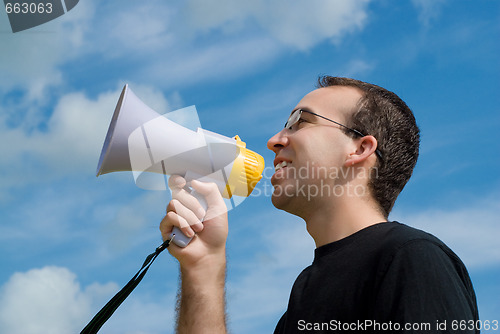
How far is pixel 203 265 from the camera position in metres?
3.70

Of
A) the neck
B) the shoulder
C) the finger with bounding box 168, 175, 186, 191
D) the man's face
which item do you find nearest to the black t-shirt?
the shoulder

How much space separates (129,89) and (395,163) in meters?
1.91

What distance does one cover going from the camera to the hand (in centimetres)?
346

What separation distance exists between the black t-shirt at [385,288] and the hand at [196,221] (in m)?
0.86

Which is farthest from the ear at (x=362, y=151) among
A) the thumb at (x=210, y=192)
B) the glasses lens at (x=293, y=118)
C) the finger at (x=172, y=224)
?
the finger at (x=172, y=224)

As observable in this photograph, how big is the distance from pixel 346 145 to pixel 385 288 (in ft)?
3.97

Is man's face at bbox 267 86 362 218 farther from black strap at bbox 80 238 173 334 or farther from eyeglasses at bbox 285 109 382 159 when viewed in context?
black strap at bbox 80 238 173 334

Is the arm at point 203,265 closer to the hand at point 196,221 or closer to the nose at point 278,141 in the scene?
the hand at point 196,221

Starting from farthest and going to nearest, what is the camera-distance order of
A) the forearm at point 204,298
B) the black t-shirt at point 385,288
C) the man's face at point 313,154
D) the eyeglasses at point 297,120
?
the forearm at point 204,298 → the eyeglasses at point 297,120 → the man's face at point 313,154 → the black t-shirt at point 385,288

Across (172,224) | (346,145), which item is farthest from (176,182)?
(346,145)

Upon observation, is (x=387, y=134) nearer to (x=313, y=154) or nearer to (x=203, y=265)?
(x=313, y=154)

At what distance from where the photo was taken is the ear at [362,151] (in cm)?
330

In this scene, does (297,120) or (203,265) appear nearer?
(297,120)

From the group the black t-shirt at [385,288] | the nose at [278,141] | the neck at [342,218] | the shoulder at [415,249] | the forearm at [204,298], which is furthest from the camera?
the forearm at [204,298]
